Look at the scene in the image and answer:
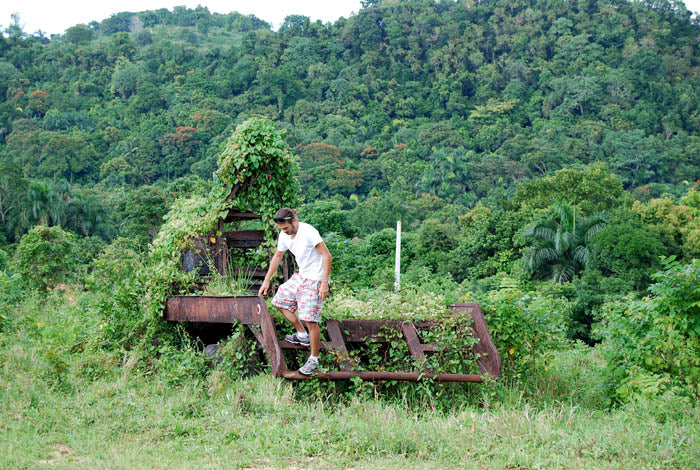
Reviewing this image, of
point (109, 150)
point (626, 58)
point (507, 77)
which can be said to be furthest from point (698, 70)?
point (109, 150)

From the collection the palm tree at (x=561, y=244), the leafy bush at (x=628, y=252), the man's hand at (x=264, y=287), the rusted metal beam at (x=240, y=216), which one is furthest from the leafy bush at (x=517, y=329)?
the palm tree at (x=561, y=244)

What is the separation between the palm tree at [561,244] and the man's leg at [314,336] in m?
28.4

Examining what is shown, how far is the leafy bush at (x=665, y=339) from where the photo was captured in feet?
21.7

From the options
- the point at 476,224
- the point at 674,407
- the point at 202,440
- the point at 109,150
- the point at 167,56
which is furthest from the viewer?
the point at 167,56

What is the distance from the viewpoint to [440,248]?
4103 cm

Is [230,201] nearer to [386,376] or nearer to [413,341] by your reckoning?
[413,341]

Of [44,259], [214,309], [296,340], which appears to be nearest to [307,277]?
[296,340]

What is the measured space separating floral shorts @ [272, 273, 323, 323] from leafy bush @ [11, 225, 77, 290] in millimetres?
13759

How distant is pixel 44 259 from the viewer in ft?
62.0

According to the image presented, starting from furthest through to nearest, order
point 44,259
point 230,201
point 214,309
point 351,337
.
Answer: point 44,259, point 230,201, point 214,309, point 351,337

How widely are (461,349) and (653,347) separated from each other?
206cm

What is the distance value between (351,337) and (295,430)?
205cm

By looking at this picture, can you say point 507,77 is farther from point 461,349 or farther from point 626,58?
point 461,349

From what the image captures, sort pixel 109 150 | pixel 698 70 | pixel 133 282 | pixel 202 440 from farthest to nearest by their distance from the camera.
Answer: pixel 698 70 < pixel 109 150 < pixel 133 282 < pixel 202 440
